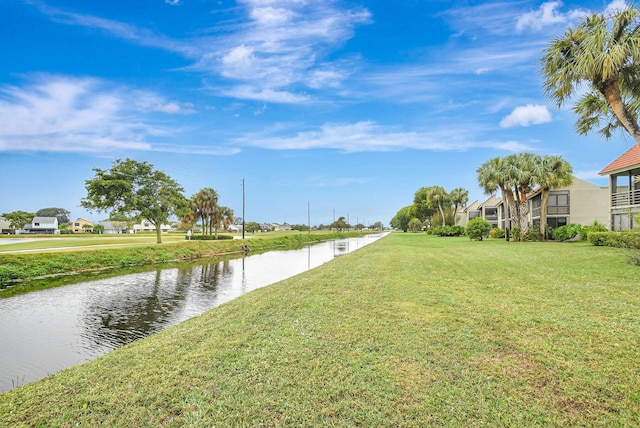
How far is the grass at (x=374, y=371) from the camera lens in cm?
348

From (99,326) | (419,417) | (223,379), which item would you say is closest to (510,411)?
(419,417)

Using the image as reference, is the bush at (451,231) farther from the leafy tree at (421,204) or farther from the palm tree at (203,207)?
the palm tree at (203,207)

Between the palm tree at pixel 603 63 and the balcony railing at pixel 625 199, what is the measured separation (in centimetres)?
1736

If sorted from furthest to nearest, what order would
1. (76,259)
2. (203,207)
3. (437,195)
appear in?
(437,195) < (203,207) < (76,259)

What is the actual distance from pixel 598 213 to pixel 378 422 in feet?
136

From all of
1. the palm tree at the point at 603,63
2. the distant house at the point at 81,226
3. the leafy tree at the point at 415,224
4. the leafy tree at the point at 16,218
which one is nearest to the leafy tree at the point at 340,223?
the leafy tree at the point at 415,224

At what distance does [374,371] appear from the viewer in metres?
4.30

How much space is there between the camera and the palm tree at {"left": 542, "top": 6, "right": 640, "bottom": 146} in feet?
27.8

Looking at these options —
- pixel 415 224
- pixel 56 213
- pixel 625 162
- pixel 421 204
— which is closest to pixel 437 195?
pixel 421 204

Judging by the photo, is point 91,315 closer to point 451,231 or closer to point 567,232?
point 567,232

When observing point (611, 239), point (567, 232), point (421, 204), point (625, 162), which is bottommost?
point (611, 239)

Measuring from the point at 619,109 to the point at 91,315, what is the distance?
51.6 ft

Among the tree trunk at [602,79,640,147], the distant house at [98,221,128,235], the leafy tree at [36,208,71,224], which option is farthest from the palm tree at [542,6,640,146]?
the leafy tree at [36,208,71,224]

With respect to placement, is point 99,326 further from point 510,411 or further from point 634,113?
point 634,113
